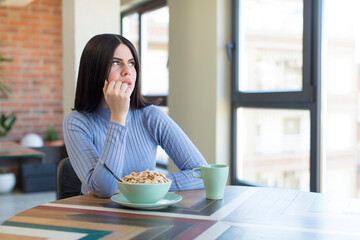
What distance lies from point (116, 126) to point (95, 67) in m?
0.33

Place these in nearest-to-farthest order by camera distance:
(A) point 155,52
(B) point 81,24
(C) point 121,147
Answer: (C) point 121,147, (B) point 81,24, (A) point 155,52

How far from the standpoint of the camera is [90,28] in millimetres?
2941

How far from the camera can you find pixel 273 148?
3.20 metres

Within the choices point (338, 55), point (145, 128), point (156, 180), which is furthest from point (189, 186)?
point (338, 55)

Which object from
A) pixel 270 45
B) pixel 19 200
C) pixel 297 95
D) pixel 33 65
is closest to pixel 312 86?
pixel 297 95

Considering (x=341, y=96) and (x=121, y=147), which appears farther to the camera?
(x=341, y=96)

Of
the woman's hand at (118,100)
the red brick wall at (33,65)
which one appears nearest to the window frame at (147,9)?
the red brick wall at (33,65)

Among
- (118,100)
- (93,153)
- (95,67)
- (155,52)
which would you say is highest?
(155,52)

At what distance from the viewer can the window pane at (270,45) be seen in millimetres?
2787

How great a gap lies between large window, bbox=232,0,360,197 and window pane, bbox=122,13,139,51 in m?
1.64

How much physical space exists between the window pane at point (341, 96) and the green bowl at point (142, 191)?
1.71 m

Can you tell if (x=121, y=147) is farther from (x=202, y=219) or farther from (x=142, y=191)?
(x=202, y=219)

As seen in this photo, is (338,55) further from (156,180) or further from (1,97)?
(1,97)

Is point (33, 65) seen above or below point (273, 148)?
above
